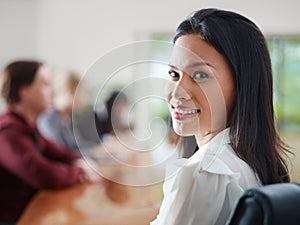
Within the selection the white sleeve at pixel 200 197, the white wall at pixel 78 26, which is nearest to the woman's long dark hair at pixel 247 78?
the white sleeve at pixel 200 197

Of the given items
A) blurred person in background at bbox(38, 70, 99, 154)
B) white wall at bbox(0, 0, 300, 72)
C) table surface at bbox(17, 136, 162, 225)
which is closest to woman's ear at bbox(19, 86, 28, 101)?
table surface at bbox(17, 136, 162, 225)

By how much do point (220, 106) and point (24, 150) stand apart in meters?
1.94

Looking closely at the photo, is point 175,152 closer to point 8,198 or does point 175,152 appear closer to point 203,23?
point 203,23

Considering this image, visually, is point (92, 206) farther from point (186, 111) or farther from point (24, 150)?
point (186, 111)

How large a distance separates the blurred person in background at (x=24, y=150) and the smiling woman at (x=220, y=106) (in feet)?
6.02

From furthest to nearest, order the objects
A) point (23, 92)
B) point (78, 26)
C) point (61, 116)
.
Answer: point (78, 26) → point (61, 116) → point (23, 92)

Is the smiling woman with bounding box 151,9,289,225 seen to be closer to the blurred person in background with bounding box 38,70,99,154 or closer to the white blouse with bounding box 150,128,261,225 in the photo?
the white blouse with bounding box 150,128,261,225

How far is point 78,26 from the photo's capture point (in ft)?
21.1

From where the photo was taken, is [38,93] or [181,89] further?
[38,93]

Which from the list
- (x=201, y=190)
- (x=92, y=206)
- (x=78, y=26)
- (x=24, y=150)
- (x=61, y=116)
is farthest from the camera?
(x=78, y=26)

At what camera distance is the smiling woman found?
1120mm

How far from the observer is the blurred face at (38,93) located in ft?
10.5

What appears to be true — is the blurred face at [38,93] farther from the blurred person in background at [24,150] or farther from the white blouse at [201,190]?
the white blouse at [201,190]

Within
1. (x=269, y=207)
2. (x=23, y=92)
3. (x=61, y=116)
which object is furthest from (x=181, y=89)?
(x=61, y=116)
